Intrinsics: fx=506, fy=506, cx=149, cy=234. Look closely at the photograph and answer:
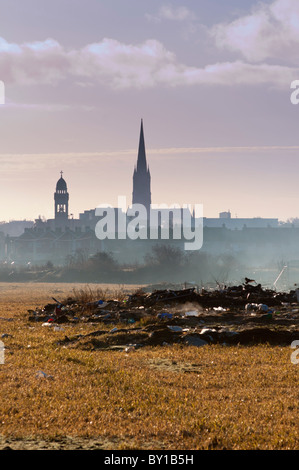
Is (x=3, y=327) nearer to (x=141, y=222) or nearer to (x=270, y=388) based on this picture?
(x=270, y=388)

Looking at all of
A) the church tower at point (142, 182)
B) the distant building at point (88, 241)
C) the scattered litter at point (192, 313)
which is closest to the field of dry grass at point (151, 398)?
the scattered litter at point (192, 313)

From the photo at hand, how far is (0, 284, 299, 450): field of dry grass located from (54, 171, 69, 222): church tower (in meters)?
74.5

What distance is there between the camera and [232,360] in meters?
7.71

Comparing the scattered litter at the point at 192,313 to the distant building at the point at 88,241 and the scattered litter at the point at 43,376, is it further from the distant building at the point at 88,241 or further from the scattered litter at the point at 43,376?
the distant building at the point at 88,241

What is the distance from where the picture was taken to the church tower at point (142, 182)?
125 m

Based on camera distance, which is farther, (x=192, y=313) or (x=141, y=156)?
(x=141, y=156)

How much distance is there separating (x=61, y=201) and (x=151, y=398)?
78978 millimetres

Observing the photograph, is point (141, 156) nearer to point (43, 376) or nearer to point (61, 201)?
point (61, 201)

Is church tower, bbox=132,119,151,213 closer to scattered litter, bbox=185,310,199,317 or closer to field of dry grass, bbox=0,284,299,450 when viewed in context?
scattered litter, bbox=185,310,199,317

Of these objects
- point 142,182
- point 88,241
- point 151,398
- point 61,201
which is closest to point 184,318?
point 151,398

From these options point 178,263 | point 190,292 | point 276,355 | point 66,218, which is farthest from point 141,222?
point 276,355

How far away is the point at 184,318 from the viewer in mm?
11719

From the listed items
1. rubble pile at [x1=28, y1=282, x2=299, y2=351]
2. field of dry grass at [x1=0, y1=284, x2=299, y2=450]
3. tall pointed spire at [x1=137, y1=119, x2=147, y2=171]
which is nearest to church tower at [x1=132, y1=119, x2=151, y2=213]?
tall pointed spire at [x1=137, y1=119, x2=147, y2=171]
